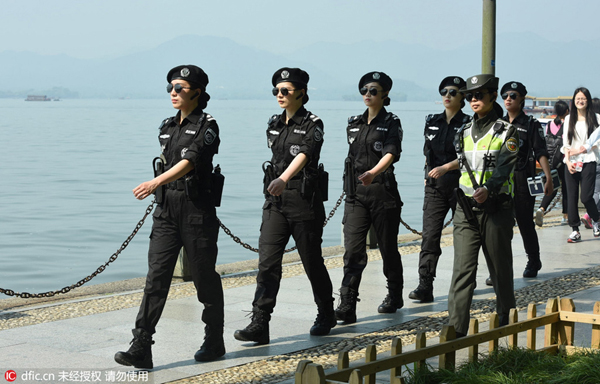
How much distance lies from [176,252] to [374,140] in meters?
2.25


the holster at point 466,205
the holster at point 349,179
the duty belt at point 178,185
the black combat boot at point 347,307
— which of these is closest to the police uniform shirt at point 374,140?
the holster at point 349,179

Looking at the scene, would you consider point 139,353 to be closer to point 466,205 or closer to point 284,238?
point 284,238

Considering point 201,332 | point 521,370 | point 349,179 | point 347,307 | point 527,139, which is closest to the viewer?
point 521,370

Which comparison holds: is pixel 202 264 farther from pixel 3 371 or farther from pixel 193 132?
pixel 3 371

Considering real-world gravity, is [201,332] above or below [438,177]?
below

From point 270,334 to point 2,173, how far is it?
1397 inches

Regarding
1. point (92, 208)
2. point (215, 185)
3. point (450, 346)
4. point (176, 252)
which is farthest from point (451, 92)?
point (92, 208)

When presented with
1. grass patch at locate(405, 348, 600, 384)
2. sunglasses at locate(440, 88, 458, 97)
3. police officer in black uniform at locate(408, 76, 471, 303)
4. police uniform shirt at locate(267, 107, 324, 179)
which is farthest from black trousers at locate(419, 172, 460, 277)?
grass patch at locate(405, 348, 600, 384)

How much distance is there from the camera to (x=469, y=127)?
20.5 feet

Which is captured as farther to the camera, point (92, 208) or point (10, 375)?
point (92, 208)

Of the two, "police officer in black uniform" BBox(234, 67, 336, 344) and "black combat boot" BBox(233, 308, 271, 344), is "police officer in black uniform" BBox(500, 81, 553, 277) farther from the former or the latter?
"black combat boot" BBox(233, 308, 271, 344)

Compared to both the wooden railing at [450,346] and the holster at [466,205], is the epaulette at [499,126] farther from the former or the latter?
the wooden railing at [450,346]

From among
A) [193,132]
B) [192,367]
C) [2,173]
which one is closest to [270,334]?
[192,367]

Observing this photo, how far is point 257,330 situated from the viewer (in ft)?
21.6
